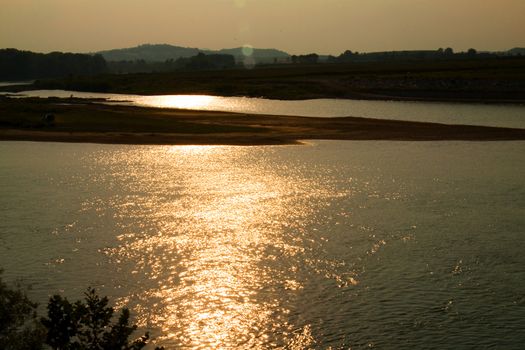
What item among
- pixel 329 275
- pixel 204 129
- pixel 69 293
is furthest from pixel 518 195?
pixel 204 129

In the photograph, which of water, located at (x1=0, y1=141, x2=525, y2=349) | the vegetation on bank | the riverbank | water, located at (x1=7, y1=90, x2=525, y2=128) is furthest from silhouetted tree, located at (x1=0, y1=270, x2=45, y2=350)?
water, located at (x1=7, y1=90, x2=525, y2=128)

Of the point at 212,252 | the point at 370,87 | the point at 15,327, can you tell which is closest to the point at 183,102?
the point at 370,87

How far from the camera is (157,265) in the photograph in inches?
1042

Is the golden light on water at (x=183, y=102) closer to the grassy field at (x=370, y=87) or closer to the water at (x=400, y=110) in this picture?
the water at (x=400, y=110)

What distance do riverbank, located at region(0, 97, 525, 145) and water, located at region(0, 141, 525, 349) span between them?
1331 cm

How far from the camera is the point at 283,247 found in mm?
28969

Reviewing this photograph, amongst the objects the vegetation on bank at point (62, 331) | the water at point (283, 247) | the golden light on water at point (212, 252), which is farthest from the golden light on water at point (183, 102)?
the vegetation on bank at point (62, 331)

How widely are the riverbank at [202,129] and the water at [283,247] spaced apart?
13.3 meters

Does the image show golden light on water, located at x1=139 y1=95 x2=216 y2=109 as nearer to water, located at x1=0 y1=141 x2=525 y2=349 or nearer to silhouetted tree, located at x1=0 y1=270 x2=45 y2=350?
water, located at x1=0 y1=141 x2=525 y2=349

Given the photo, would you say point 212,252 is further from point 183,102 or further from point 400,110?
point 183,102

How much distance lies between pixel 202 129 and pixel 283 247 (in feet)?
135

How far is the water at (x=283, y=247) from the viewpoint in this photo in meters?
21.3

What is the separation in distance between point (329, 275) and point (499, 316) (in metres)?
6.04

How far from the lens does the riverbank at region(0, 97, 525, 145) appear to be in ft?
210
